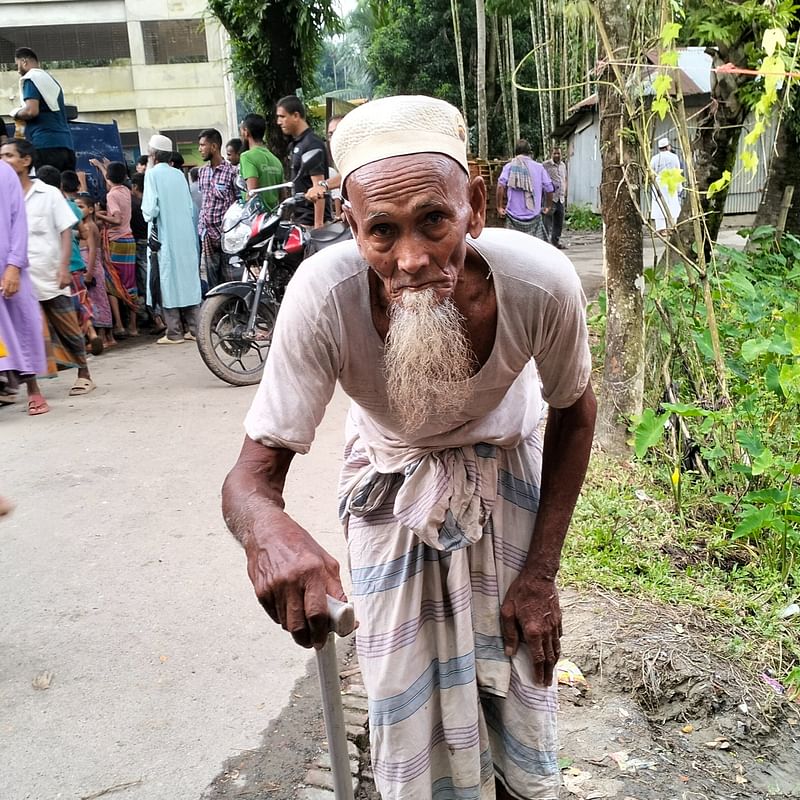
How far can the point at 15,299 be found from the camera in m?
4.81

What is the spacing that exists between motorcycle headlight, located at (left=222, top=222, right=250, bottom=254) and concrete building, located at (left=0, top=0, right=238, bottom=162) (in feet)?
68.4

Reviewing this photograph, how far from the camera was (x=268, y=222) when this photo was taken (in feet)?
18.2

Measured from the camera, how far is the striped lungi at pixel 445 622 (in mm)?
1633

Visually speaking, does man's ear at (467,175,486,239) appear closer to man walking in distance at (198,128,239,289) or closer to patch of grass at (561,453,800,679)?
patch of grass at (561,453,800,679)

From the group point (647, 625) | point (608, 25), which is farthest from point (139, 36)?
point (647, 625)

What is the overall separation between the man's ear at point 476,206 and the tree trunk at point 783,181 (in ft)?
24.8

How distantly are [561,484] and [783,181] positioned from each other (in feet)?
25.5

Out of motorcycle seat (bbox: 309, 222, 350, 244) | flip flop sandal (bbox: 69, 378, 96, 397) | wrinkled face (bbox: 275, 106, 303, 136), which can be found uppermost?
wrinkled face (bbox: 275, 106, 303, 136)

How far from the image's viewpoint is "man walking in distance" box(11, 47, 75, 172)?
688cm

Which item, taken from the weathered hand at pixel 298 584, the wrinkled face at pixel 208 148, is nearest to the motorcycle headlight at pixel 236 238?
the wrinkled face at pixel 208 148

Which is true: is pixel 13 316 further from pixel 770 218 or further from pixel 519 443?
pixel 770 218

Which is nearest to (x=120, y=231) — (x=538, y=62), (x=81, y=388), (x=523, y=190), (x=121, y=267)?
(x=121, y=267)

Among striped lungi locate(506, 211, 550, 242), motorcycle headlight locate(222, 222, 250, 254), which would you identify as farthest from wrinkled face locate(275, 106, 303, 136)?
striped lungi locate(506, 211, 550, 242)

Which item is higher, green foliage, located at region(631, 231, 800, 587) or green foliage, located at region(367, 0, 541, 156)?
green foliage, located at region(367, 0, 541, 156)
